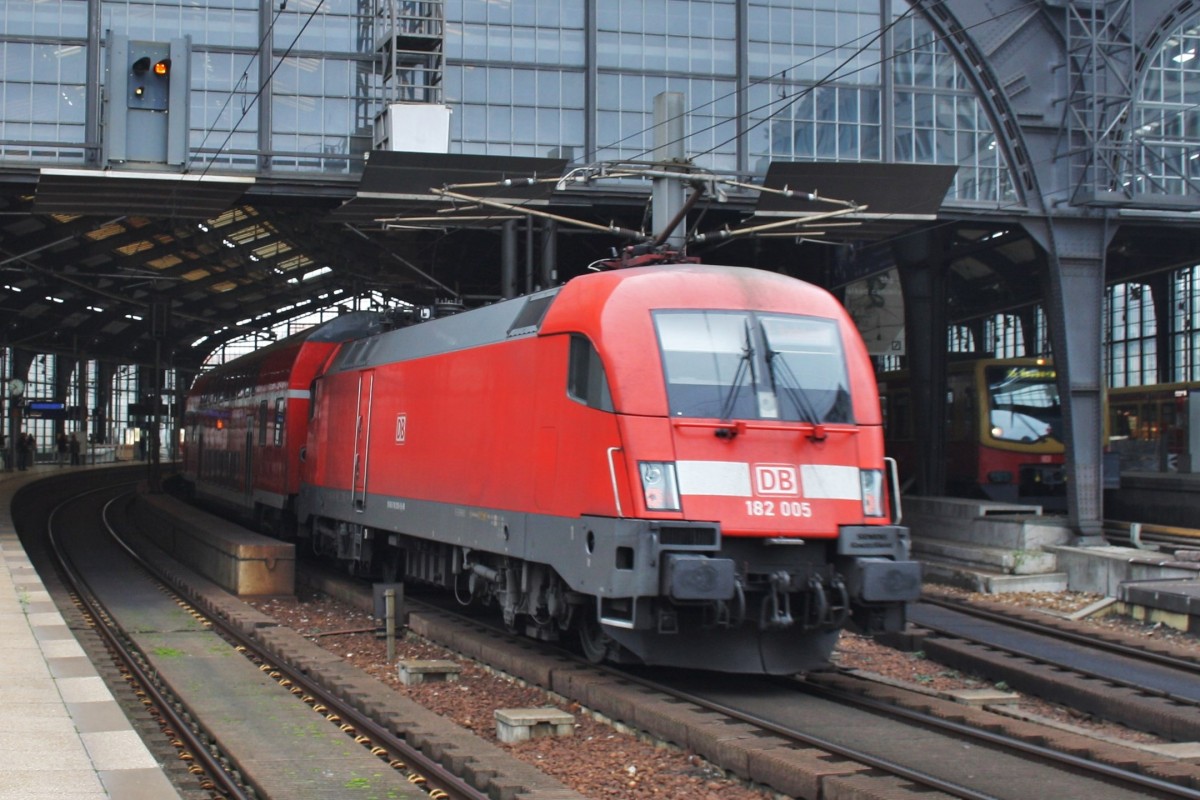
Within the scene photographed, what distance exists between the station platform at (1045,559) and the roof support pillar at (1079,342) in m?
0.85

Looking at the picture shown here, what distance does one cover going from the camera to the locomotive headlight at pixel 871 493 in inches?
421

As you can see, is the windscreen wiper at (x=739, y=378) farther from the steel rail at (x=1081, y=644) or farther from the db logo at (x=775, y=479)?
the steel rail at (x=1081, y=644)

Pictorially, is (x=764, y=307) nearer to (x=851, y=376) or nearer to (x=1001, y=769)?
(x=851, y=376)

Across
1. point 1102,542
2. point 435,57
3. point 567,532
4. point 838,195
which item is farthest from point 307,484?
point 1102,542

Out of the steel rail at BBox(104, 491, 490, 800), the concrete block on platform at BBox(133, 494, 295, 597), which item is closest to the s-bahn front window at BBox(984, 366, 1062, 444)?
the concrete block on platform at BBox(133, 494, 295, 597)

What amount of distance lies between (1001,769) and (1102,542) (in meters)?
14.2

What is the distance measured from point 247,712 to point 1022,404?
1956cm

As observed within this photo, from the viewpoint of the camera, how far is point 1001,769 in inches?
319

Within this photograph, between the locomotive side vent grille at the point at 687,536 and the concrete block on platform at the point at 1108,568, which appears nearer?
the locomotive side vent grille at the point at 687,536

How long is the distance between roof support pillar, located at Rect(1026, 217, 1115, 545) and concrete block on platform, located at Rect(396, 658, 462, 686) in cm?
1270

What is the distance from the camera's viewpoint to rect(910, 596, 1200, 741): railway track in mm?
10562

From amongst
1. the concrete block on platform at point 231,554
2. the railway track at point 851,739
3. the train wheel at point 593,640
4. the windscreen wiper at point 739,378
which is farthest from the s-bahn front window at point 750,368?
the concrete block on platform at point 231,554

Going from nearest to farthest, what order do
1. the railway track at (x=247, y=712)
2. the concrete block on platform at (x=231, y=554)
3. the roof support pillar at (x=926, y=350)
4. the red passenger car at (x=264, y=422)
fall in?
the railway track at (x=247, y=712) → the concrete block on platform at (x=231, y=554) → the red passenger car at (x=264, y=422) → the roof support pillar at (x=926, y=350)

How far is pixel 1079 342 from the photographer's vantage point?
2159cm
